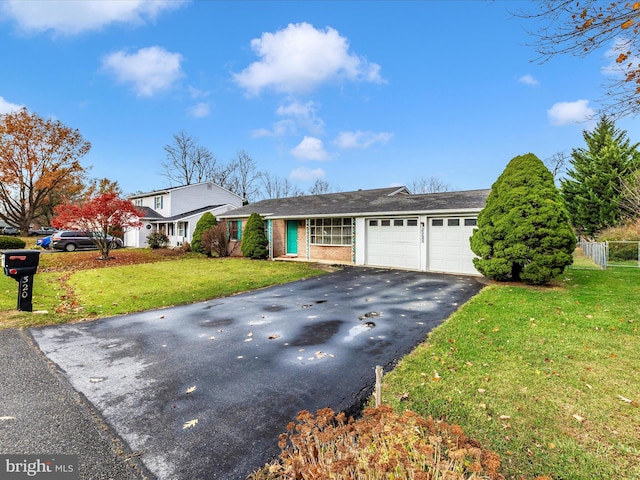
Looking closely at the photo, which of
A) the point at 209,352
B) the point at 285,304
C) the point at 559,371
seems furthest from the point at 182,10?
the point at 559,371

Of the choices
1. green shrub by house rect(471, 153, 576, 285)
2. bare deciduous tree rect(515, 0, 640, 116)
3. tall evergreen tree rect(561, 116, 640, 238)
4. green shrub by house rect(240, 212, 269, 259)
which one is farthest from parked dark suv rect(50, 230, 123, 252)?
tall evergreen tree rect(561, 116, 640, 238)

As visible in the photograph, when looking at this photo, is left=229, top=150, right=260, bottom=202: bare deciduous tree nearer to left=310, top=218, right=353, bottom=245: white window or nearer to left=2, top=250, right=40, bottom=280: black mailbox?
left=310, top=218, right=353, bottom=245: white window

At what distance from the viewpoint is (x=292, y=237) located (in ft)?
58.5

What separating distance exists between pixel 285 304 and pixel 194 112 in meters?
18.7

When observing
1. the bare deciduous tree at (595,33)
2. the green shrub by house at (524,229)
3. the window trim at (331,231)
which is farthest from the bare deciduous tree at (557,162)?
the bare deciduous tree at (595,33)

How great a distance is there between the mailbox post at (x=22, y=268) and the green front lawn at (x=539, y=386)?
7462 mm

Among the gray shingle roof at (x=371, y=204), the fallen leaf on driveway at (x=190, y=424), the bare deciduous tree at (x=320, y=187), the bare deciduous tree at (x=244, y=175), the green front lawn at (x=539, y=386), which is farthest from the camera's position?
the bare deciduous tree at (x=320, y=187)

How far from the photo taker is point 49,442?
252 cm

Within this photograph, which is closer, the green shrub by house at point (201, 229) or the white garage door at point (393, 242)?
the white garage door at point (393, 242)

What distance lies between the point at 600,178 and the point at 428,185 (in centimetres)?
2715

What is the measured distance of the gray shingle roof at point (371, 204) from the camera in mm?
12789

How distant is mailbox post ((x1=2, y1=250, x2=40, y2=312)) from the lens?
6240 mm

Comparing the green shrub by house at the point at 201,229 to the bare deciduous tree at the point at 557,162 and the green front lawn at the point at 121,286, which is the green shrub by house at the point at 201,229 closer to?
the green front lawn at the point at 121,286

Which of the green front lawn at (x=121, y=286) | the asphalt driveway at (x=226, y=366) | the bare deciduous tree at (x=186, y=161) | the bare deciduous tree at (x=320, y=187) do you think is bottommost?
the asphalt driveway at (x=226, y=366)
